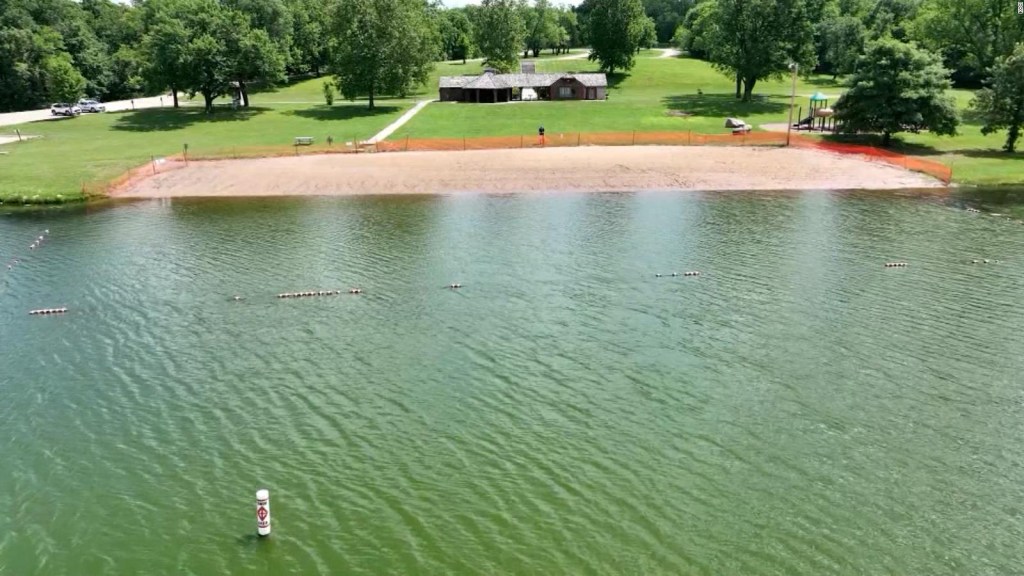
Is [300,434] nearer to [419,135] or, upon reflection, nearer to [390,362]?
[390,362]

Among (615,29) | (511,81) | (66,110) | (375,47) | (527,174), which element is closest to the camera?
(527,174)

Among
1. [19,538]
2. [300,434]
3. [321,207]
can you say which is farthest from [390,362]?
[321,207]

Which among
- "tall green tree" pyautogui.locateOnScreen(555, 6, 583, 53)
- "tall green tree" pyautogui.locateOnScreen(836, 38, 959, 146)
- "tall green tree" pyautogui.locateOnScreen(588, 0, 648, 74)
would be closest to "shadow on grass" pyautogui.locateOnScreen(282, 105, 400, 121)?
"tall green tree" pyautogui.locateOnScreen(588, 0, 648, 74)

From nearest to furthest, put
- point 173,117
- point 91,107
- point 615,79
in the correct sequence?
point 173,117 < point 91,107 < point 615,79

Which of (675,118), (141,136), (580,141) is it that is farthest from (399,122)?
(675,118)

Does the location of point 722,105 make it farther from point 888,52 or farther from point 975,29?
point 975,29

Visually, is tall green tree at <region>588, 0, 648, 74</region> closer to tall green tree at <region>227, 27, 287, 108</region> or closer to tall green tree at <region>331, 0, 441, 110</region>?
tall green tree at <region>331, 0, 441, 110</region>

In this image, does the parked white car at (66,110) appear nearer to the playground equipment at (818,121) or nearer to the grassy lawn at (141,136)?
the grassy lawn at (141,136)
